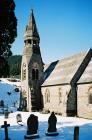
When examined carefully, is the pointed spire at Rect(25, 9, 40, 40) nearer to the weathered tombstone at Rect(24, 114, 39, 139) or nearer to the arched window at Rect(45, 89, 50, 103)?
the arched window at Rect(45, 89, 50, 103)

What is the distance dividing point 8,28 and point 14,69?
109 m

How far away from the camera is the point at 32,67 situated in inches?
1823

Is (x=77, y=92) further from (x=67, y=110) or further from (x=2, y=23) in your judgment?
(x=2, y=23)

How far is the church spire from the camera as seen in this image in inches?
1829

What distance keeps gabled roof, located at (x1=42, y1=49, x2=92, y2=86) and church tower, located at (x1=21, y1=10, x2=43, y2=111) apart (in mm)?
1874

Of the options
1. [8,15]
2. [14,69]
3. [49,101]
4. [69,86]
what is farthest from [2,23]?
[14,69]

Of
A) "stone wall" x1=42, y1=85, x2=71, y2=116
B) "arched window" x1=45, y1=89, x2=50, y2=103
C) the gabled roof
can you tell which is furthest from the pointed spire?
"arched window" x1=45, y1=89, x2=50, y2=103

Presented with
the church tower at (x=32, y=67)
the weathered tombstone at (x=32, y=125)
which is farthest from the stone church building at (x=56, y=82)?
the weathered tombstone at (x=32, y=125)

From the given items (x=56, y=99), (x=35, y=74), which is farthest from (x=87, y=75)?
(x=35, y=74)

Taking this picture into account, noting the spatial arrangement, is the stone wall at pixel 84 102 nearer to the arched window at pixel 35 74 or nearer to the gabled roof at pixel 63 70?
the gabled roof at pixel 63 70

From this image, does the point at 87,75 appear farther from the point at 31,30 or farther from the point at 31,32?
the point at 31,30

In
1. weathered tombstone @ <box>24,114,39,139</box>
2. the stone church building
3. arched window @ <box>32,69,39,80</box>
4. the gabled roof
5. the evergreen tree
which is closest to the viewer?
weathered tombstone @ <box>24,114,39,139</box>

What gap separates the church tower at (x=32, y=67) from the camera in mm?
45719

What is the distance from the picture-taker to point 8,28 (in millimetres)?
24797
